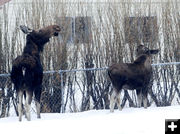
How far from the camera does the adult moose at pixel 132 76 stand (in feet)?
40.7

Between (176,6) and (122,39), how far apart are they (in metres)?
2.00

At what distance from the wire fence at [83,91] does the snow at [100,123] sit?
1.65 metres

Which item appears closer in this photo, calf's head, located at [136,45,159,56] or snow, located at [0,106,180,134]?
snow, located at [0,106,180,134]

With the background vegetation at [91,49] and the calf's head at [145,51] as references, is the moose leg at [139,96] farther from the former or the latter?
the background vegetation at [91,49]

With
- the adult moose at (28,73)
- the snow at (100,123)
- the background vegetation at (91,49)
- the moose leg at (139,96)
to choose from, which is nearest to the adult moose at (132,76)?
the moose leg at (139,96)

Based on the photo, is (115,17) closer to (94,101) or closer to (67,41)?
(67,41)

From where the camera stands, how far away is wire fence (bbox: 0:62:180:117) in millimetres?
13953

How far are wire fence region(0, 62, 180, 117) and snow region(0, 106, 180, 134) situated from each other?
5.43ft

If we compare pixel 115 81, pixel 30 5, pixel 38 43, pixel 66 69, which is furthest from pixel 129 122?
pixel 30 5

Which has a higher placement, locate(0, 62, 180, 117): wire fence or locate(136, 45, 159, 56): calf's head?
locate(136, 45, 159, 56): calf's head

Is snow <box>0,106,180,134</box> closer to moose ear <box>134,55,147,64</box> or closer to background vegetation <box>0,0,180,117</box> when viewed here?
moose ear <box>134,55,147,64</box>

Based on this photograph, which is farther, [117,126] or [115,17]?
[115,17]

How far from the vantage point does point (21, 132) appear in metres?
10.0

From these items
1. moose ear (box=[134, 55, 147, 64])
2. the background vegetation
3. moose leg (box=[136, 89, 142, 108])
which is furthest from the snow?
the background vegetation
